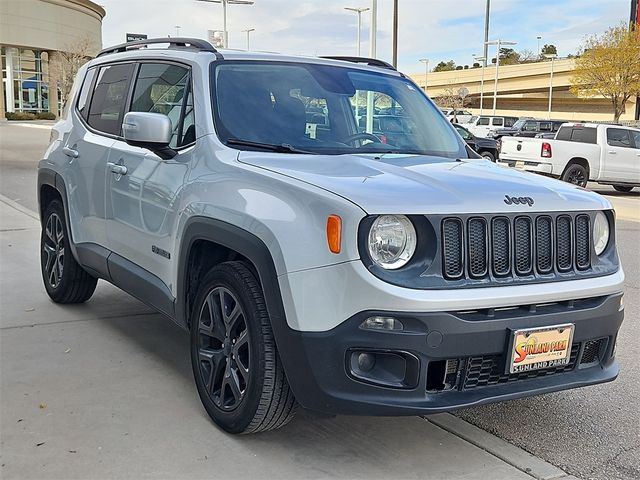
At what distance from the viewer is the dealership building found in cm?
6222

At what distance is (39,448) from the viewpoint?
358 centimetres

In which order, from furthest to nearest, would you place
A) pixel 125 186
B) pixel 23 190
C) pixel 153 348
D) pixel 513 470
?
pixel 23 190 → pixel 153 348 → pixel 125 186 → pixel 513 470

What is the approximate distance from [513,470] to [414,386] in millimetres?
749

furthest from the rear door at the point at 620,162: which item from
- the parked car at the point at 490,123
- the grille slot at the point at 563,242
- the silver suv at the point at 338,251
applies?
the parked car at the point at 490,123

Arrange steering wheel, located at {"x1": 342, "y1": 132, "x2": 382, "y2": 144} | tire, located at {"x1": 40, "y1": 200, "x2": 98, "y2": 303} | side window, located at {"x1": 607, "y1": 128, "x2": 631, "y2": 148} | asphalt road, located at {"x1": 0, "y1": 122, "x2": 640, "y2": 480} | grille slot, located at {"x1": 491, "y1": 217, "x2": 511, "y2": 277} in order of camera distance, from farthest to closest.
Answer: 1. side window, located at {"x1": 607, "y1": 128, "x2": 631, "y2": 148}
2. tire, located at {"x1": 40, "y1": 200, "x2": 98, "y2": 303}
3. steering wheel, located at {"x1": 342, "y1": 132, "x2": 382, "y2": 144}
4. asphalt road, located at {"x1": 0, "y1": 122, "x2": 640, "y2": 480}
5. grille slot, located at {"x1": 491, "y1": 217, "x2": 511, "y2": 277}

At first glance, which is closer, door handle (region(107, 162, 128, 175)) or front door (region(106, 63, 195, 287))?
front door (region(106, 63, 195, 287))

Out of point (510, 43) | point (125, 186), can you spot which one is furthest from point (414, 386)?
point (510, 43)

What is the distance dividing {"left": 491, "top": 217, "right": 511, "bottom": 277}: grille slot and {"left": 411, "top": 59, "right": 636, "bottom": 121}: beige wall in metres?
80.7

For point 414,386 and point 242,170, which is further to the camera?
point 242,170

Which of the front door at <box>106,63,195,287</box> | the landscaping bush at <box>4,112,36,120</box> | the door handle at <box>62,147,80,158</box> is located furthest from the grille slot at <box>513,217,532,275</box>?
the landscaping bush at <box>4,112,36,120</box>

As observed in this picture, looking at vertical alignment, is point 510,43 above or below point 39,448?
above

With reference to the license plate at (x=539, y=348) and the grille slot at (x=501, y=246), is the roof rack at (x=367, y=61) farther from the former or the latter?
the license plate at (x=539, y=348)

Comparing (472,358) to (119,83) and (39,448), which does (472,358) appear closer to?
(39,448)

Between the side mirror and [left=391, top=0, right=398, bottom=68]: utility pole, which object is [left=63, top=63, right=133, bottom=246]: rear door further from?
[left=391, top=0, right=398, bottom=68]: utility pole
